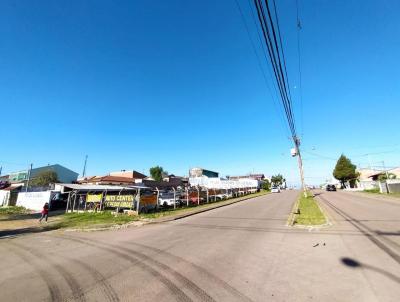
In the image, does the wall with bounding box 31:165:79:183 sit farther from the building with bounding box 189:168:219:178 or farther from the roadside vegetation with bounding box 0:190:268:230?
the roadside vegetation with bounding box 0:190:268:230

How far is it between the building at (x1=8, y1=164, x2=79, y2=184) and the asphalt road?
54.9 meters

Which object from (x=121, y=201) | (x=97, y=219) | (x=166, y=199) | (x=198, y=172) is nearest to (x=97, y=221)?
(x=97, y=219)

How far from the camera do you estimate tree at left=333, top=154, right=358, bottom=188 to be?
7564cm

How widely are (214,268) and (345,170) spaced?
84.5 m

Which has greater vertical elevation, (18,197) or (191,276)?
(18,197)

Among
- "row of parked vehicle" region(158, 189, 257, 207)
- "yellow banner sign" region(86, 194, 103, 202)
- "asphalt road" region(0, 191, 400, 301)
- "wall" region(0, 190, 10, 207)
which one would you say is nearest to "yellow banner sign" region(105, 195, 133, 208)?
"yellow banner sign" region(86, 194, 103, 202)

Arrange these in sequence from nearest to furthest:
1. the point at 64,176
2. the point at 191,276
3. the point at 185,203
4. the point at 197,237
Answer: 1. the point at 191,276
2. the point at 197,237
3. the point at 185,203
4. the point at 64,176

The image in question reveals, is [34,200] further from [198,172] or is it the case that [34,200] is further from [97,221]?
[198,172]

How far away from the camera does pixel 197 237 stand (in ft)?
32.1

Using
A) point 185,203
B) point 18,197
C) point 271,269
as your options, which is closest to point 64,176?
point 18,197

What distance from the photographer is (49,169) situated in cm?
6494

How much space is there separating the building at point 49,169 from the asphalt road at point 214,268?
5486 cm

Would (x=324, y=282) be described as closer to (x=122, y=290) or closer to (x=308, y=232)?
(x=122, y=290)

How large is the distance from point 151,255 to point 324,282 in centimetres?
471
